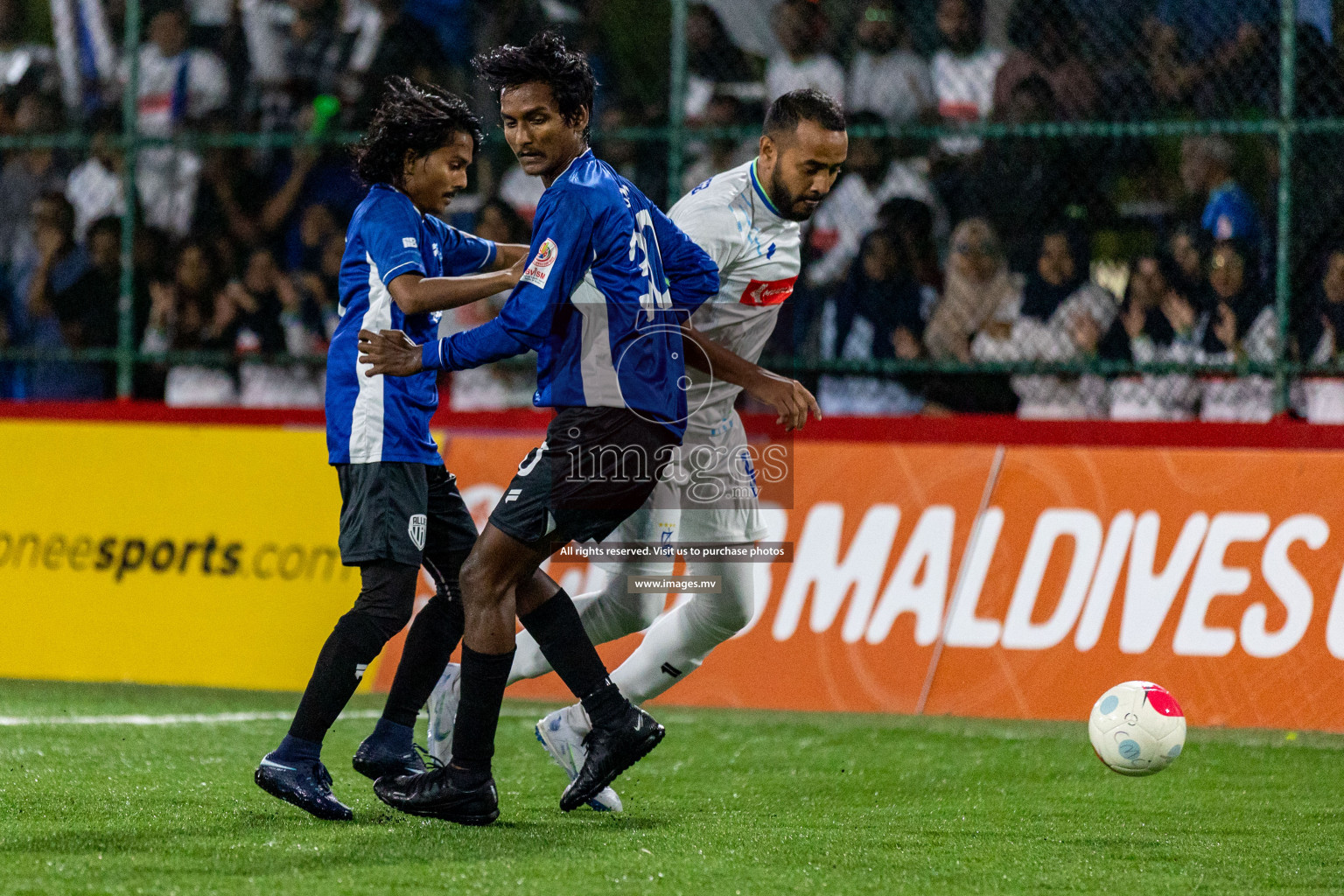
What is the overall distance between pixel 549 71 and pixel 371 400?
1050 mm

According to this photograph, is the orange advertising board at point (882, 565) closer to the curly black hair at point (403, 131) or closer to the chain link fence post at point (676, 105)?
the chain link fence post at point (676, 105)

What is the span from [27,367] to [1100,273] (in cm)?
598

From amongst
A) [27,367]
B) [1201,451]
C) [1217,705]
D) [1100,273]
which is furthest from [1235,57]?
[27,367]

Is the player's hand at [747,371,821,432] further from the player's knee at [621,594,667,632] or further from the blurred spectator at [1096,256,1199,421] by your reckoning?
the blurred spectator at [1096,256,1199,421]

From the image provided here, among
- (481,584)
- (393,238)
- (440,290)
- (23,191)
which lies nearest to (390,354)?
(440,290)

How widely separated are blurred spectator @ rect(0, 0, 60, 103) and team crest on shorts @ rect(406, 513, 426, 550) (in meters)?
6.77

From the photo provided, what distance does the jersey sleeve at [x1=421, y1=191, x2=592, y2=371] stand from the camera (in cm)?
455

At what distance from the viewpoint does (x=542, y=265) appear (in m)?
4.57

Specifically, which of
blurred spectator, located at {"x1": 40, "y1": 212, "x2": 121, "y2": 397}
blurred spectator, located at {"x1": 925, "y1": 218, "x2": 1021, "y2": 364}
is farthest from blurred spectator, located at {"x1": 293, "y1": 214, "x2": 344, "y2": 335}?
blurred spectator, located at {"x1": 925, "y1": 218, "x2": 1021, "y2": 364}

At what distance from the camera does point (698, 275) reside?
16.7ft

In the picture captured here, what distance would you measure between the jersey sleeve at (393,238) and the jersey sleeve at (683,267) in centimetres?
68

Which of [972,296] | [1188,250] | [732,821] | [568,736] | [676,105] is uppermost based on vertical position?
[676,105]

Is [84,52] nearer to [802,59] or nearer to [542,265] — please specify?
[802,59]

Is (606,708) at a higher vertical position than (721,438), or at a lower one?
lower
